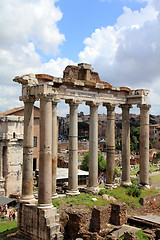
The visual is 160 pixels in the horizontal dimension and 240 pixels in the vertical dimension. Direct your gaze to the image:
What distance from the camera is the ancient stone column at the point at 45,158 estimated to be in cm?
1295

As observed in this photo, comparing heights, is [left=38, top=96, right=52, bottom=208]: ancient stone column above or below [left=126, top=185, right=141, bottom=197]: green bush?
above

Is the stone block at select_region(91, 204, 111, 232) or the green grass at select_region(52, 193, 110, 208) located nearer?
the stone block at select_region(91, 204, 111, 232)

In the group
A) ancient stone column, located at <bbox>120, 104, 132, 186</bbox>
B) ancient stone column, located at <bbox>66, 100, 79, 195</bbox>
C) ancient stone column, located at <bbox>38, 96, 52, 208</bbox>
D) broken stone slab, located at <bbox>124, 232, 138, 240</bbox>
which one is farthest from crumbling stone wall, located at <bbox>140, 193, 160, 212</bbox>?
ancient stone column, located at <bbox>38, 96, 52, 208</bbox>

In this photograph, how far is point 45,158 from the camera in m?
13.0

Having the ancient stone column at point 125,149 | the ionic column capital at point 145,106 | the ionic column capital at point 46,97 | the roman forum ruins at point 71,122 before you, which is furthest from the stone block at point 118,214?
the ionic column capital at point 145,106

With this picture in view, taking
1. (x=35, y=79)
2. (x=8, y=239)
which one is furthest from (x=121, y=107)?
(x=8, y=239)

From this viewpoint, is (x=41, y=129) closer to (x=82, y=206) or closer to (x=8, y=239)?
(x=82, y=206)

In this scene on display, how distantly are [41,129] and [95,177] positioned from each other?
6.21 m

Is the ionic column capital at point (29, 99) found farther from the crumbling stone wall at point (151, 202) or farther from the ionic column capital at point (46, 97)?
the crumbling stone wall at point (151, 202)

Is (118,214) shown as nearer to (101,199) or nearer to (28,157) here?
(101,199)

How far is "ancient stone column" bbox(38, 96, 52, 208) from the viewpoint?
12953 millimetres

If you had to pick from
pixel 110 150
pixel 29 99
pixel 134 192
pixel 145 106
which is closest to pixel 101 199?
pixel 134 192

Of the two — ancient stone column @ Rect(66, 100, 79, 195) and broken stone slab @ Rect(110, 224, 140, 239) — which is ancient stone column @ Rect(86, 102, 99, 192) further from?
broken stone slab @ Rect(110, 224, 140, 239)

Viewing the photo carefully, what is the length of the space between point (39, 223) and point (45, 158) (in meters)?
3.12
